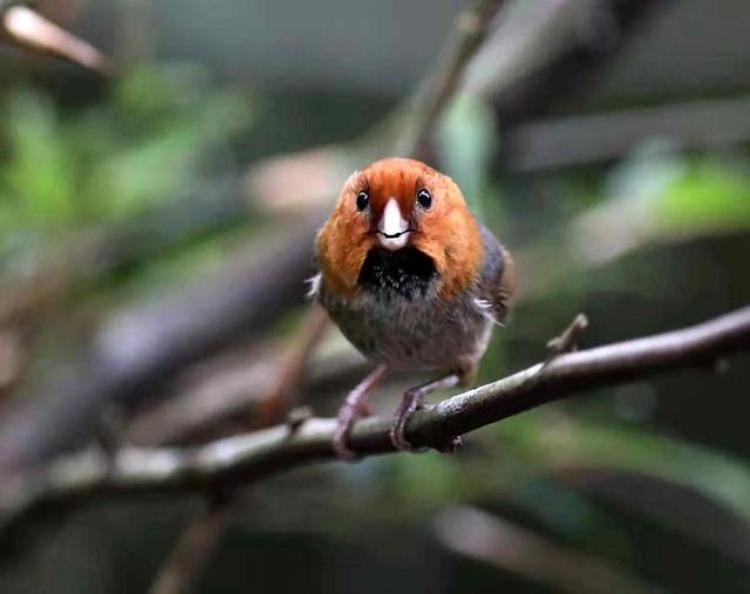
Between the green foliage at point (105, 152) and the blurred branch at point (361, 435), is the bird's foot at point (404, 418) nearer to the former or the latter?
the blurred branch at point (361, 435)

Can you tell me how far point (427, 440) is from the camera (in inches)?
19.5

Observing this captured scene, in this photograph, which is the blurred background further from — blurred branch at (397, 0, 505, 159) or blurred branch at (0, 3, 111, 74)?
blurred branch at (0, 3, 111, 74)

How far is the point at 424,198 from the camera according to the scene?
51 centimetres

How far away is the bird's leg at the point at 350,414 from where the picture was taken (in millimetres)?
645

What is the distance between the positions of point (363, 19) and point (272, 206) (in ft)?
2.66

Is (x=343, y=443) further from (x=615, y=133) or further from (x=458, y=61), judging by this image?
(x=615, y=133)

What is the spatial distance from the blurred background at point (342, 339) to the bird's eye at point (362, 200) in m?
0.44

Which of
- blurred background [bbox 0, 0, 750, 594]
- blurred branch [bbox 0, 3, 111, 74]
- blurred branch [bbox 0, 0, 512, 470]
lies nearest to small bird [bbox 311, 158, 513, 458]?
blurred branch [bbox 0, 3, 111, 74]

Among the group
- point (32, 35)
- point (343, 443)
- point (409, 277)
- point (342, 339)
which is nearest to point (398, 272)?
point (409, 277)

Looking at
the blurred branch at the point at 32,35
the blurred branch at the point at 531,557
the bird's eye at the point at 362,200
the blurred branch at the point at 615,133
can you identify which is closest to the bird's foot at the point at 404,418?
the bird's eye at the point at 362,200

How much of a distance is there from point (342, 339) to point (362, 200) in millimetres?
661

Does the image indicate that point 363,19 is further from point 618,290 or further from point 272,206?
point 618,290

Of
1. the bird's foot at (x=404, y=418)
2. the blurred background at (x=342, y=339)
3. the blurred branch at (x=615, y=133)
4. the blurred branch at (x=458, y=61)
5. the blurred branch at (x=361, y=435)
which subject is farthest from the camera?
the blurred branch at (x=615, y=133)

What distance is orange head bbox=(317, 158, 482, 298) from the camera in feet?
1.64
